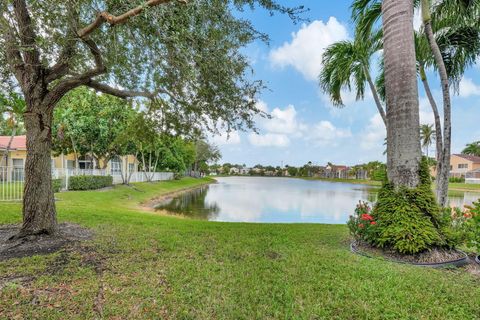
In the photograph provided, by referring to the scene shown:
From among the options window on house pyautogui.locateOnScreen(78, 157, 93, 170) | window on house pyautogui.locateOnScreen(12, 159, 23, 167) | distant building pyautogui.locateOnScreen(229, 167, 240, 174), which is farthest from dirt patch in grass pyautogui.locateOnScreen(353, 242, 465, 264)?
Answer: distant building pyautogui.locateOnScreen(229, 167, 240, 174)

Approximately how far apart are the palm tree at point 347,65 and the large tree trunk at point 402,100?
2.86 meters

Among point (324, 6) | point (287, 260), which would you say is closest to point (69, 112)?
point (324, 6)

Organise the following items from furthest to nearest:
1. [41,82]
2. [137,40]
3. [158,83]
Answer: [158,83]
[41,82]
[137,40]

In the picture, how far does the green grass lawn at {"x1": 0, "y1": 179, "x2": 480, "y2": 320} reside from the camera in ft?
8.86

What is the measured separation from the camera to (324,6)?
20.1ft

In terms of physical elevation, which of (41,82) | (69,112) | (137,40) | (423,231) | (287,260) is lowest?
(287,260)

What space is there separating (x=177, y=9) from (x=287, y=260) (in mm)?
4243

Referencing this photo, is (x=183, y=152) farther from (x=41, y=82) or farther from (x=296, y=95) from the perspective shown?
(x=41, y=82)

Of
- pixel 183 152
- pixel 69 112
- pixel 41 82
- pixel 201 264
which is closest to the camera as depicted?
pixel 201 264

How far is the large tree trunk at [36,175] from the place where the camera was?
195 inches

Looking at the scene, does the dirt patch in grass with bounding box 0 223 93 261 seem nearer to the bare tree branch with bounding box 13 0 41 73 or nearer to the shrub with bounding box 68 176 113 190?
the bare tree branch with bounding box 13 0 41 73

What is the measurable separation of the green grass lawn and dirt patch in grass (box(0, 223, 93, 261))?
0.41 m

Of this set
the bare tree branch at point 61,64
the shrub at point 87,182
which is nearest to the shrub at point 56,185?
the shrub at point 87,182

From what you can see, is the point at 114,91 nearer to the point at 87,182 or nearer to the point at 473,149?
the point at 87,182
